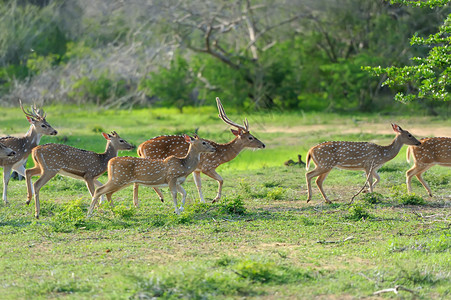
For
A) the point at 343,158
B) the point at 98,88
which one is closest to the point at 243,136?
the point at 343,158

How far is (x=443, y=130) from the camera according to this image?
22609mm

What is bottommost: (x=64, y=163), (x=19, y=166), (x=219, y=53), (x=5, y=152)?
(x=19, y=166)

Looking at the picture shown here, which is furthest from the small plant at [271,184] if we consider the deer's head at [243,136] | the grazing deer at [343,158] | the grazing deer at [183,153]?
the grazing deer at [343,158]

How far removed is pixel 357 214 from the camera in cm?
1010

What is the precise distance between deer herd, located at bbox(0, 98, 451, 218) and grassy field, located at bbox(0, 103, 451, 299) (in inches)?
17.3

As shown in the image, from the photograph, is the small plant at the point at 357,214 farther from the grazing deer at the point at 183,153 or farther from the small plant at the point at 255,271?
the small plant at the point at 255,271

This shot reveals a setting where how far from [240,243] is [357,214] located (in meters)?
2.23

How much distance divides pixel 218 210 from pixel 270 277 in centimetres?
368

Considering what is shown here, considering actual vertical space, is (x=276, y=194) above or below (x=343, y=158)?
below

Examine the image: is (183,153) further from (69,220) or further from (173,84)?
(173,84)

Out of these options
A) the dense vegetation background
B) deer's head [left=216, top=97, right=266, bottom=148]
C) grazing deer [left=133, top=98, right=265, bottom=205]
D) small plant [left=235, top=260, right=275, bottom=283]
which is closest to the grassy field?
small plant [left=235, top=260, right=275, bottom=283]

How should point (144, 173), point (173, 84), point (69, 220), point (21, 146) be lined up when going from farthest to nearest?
point (173, 84)
point (21, 146)
point (144, 173)
point (69, 220)

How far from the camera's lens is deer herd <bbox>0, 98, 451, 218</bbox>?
34.5 feet

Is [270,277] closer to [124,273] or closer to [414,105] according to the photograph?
[124,273]
